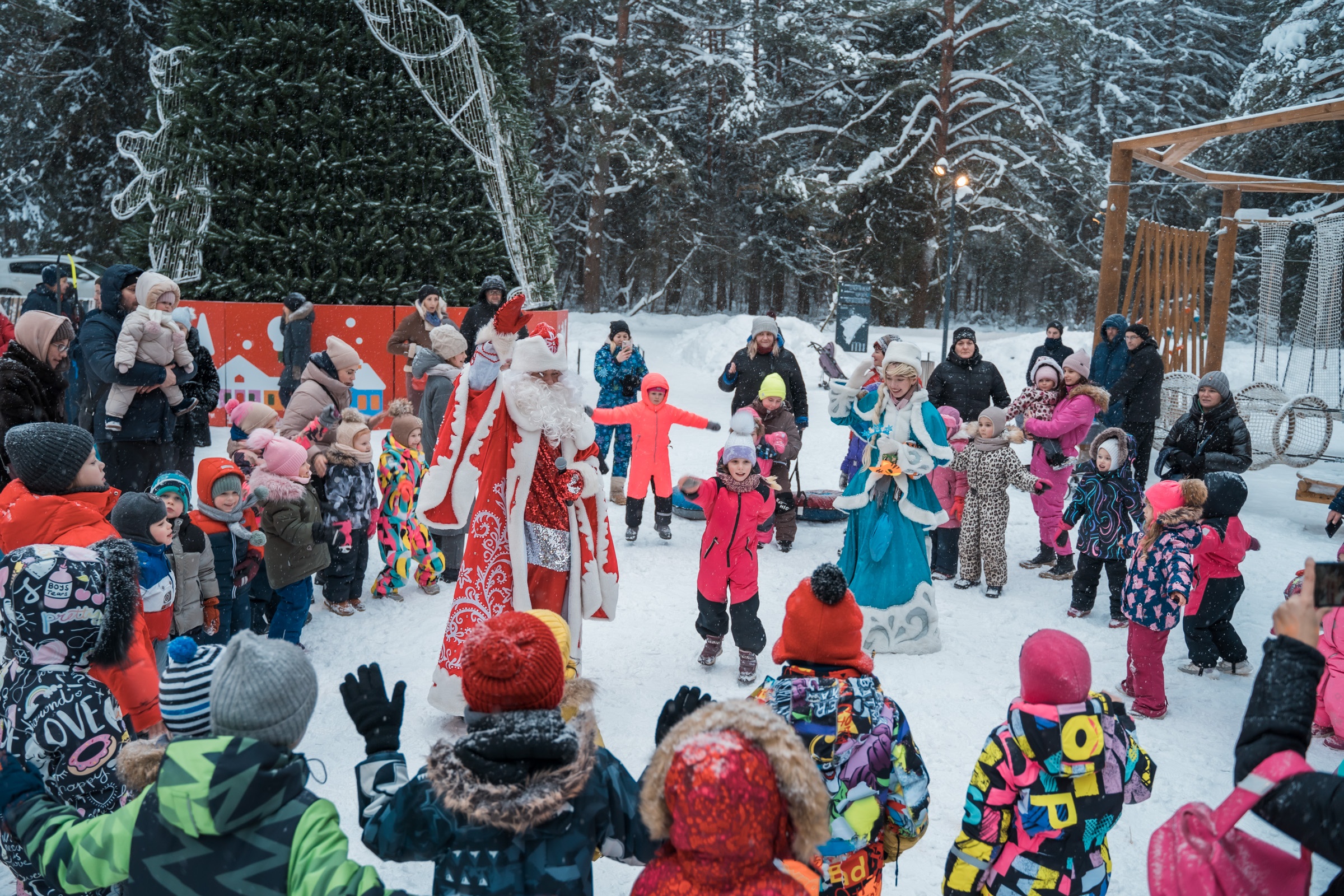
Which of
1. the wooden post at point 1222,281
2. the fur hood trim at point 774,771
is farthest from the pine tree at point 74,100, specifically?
the fur hood trim at point 774,771

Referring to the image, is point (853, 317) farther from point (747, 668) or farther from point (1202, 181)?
point (747, 668)

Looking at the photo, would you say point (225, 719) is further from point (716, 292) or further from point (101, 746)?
point (716, 292)

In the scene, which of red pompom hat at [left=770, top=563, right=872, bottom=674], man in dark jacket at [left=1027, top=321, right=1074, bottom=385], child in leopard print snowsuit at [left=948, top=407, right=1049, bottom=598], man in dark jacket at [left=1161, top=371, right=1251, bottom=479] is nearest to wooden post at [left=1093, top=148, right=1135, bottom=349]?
man in dark jacket at [left=1027, top=321, right=1074, bottom=385]

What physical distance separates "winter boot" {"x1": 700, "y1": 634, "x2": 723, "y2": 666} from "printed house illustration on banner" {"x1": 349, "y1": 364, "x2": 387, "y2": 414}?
781cm

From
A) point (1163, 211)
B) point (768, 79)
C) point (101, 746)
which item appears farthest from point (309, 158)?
point (1163, 211)

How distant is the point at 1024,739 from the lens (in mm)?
2607

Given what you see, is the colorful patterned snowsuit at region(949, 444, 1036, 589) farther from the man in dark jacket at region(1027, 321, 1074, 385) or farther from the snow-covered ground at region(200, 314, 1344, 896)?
the man in dark jacket at region(1027, 321, 1074, 385)

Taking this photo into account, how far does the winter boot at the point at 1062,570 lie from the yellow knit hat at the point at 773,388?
2.66 meters

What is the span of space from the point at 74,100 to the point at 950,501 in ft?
74.8

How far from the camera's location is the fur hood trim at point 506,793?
198cm

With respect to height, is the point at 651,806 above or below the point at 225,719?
below

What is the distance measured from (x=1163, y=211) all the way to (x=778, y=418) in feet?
100

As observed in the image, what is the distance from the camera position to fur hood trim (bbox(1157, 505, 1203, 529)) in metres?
5.09

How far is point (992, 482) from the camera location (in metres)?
7.02
